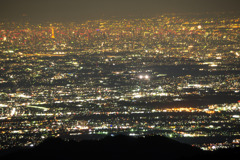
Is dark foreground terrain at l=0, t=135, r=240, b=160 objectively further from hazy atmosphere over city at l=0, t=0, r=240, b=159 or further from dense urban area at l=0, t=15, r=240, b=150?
dense urban area at l=0, t=15, r=240, b=150

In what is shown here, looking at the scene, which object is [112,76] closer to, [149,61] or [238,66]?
[149,61]

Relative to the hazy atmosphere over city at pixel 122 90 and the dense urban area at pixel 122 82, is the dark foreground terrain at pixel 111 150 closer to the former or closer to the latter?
the hazy atmosphere over city at pixel 122 90

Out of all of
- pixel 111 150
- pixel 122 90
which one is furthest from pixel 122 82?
pixel 111 150

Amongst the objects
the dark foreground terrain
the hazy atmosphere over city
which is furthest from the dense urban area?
the dark foreground terrain

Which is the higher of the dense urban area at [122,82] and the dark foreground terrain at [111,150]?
the dense urban area at [122,82]

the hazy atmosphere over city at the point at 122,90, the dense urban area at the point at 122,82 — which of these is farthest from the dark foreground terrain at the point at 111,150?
the dense urban area at the point at 122,82

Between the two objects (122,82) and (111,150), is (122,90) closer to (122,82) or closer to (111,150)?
(122,82)
